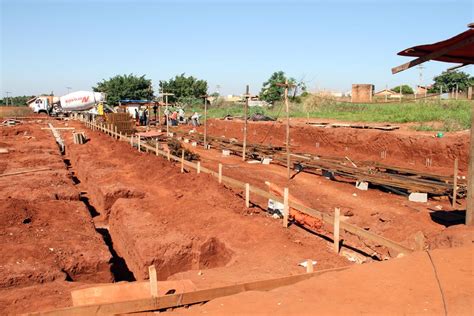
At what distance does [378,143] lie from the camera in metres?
21.5

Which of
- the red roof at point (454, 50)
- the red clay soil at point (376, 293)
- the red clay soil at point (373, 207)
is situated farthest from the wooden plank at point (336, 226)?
the red roof at point (454, 50)

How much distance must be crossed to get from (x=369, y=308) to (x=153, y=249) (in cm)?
457

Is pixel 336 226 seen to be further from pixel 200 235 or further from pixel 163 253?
pixel 163 253

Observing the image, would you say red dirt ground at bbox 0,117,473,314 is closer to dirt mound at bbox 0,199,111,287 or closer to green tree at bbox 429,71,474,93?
dirt mound at bbox 0,199,111,287

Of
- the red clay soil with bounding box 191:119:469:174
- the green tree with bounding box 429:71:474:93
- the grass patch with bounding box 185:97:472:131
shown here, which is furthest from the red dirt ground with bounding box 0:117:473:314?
the green tree with bounding box 429:71:474:93

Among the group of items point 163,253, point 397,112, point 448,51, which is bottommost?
point 163,253

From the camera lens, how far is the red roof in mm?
7234

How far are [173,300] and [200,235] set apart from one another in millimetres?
3861

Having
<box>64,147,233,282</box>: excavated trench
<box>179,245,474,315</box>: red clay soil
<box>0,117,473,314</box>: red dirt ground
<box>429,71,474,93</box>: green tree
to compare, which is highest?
<box>429,71,474,93</box>: green tree

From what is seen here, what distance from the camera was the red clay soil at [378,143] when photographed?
58.8ft

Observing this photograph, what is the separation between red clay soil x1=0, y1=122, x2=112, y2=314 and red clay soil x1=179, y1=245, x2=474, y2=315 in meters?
2.96

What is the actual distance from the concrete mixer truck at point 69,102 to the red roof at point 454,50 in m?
45.3

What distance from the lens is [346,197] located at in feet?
Result: 43.8

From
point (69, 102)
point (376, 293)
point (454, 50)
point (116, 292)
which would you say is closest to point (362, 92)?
point (69, 102)
